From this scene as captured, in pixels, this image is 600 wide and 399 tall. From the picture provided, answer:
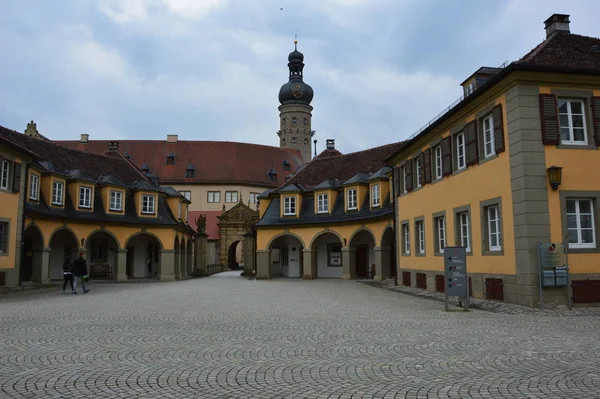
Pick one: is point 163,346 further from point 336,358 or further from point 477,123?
point 477,123

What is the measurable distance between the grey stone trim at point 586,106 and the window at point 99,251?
103 feet

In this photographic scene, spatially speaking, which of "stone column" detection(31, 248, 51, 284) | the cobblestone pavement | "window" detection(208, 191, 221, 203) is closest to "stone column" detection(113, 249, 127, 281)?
"stone column" detection(31, 248, 51, 284)

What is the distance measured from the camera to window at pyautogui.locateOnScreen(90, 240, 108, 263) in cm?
3731

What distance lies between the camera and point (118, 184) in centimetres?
3556

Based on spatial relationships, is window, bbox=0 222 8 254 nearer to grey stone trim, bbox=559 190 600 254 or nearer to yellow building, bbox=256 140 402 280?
yellow building, bbox=256 140 402 280

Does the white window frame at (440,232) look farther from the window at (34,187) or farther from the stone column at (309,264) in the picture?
the window at (34,187)

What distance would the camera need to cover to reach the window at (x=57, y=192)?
98.4 feet

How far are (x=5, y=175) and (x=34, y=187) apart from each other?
5.22 m

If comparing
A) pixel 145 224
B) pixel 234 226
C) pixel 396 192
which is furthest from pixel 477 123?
pixel 234 226

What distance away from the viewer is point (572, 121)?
15.4 meters

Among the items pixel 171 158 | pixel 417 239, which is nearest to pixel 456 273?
pixel 417 239

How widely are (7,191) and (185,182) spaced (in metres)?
40.9

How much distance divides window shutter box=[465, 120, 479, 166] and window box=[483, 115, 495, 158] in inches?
12.6

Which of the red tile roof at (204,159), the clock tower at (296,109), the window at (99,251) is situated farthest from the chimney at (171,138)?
the window at (99,251)
